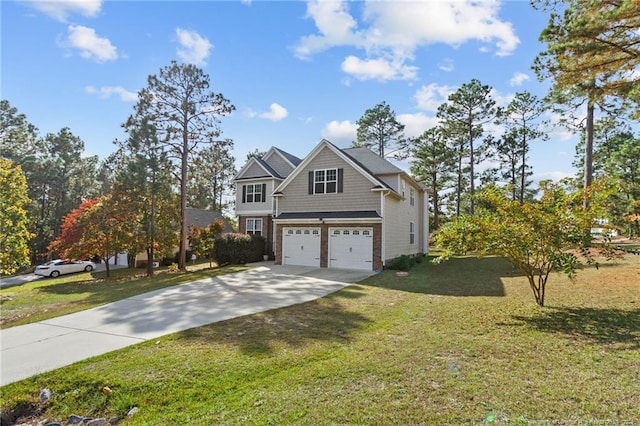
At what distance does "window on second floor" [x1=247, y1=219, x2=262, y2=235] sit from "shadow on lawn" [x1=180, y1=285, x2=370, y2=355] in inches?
606

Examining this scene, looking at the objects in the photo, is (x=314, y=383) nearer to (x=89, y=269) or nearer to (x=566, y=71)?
(x=566, y=71)

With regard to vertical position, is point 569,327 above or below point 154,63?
below

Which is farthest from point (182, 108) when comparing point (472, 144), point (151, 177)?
point (472, 144)

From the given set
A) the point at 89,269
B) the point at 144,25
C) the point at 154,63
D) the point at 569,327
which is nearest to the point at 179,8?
the point at 144,25

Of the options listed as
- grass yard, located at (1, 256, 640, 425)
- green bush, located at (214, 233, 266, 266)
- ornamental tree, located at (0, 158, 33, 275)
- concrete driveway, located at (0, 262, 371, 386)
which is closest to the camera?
grass yard, located at (1, 256, 640, 425)

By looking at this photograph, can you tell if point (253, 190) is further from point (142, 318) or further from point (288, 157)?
point (142, 318)

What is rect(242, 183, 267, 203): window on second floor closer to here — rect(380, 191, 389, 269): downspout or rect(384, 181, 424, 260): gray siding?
rect(384, 181, 424, 260): gray siding

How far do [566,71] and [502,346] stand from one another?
29.7 feet

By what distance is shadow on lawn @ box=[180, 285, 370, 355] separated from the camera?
6273 mm

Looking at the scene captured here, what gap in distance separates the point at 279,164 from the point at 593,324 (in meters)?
21.6

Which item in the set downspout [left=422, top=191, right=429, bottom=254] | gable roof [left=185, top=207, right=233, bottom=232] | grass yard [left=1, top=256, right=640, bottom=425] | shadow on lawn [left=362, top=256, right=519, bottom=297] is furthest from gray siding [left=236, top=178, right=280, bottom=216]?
grass yard [left=1, top=256, right=640, bottom=425]

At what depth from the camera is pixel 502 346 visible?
568 centimetres

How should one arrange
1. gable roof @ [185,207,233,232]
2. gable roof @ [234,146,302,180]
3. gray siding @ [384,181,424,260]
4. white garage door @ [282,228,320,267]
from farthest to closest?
1. gable roof @ [185,207,233,232]
2. gable roof @ [234,146,302,180]
3. white garage door @ [282,228,320,267]
4. gray siding @ [384,181,424,260]

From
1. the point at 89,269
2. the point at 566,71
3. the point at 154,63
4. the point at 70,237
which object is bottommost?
the point at 89,269
